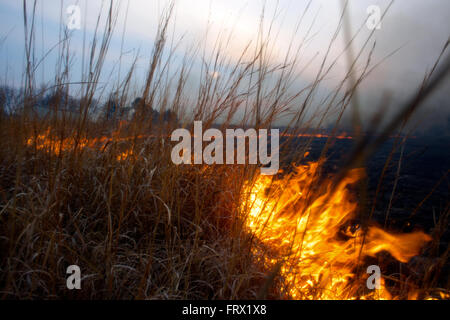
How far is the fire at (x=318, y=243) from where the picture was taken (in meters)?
1.23

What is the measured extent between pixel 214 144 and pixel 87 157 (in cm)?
85

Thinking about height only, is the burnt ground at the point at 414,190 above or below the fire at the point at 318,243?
above

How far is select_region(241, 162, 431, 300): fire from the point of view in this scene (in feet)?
4.02

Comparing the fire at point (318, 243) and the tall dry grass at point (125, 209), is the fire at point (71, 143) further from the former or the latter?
the fire at point (318, 243)

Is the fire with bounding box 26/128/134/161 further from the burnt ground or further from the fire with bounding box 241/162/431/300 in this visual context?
the burnt ground

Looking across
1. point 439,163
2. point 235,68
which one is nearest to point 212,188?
point 235,68

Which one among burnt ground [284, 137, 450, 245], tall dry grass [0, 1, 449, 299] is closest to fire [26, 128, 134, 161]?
tall dry grass [0, 1, 449, 299]

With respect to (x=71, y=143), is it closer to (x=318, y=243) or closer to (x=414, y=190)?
(x=318, y=243)

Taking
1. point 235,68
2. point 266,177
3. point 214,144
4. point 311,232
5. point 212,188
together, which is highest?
point 235,68

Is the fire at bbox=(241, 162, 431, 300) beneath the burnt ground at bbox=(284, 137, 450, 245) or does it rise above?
beneath

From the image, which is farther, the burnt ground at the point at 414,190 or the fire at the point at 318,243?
the burnt ground at the point at 414,190

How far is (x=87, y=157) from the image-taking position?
160 centimetres

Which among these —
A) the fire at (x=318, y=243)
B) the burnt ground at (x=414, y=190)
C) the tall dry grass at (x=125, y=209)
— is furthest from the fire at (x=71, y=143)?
the burnt ground at (x=414, y=190)

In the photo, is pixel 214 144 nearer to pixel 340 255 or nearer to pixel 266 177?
pixel 266 177
